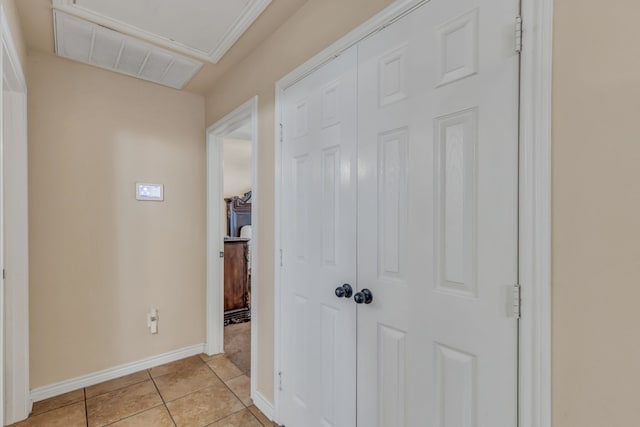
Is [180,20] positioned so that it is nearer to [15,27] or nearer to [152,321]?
[15,27]

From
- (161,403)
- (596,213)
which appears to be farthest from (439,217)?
(161,403)

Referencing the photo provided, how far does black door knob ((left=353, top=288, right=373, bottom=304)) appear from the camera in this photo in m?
1.29

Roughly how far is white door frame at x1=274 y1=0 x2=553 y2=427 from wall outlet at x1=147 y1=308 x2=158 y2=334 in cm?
272

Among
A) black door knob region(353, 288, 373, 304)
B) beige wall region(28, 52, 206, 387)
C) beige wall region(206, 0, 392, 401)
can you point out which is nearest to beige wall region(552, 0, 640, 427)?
black door knob region(353, 288, 373, 304)

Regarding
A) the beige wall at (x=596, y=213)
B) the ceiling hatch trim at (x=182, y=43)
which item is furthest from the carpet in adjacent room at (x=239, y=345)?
the ceiling hatch trim at (x=182, y=43)

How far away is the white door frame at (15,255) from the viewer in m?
1.89

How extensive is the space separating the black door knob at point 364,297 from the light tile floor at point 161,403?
3.93 ft

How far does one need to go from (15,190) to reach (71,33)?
3.52 ft

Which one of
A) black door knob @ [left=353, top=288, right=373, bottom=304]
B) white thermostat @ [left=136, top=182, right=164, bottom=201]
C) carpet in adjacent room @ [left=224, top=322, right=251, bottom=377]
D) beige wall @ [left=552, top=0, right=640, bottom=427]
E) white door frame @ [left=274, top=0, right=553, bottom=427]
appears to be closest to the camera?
beige wall @ [left=552, top=0, right=640, bottom=427]

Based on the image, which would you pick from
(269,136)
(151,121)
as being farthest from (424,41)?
(151,121)

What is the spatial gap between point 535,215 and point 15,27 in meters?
2.63

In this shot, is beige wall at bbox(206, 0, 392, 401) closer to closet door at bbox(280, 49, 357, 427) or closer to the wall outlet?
closet door at bbox(280, 49, 357, 427)

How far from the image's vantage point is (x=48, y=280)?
220 cm

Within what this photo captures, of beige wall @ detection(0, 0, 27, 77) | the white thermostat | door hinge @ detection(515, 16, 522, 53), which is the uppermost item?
beige wall @ detection(0, 0, 27, 77)
